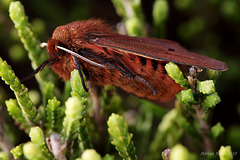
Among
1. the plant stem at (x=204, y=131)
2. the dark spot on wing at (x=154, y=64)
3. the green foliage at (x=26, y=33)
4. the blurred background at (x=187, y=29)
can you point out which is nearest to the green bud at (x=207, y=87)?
the plant stem at (x=204, y=131)

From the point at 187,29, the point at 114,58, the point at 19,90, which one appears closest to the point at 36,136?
the point at 19,90

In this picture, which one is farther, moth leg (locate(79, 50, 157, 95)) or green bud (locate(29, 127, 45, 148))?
moth leg (locate(79, 50, 157, 95))

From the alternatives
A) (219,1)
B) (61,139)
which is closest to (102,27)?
(61,139)

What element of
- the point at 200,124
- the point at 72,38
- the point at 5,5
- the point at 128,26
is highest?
the point at 5,5

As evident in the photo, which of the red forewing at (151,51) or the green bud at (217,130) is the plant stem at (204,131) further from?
the red forewing at (151,51)

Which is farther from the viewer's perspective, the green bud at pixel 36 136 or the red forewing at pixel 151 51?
the red forewing at pixel 151 51

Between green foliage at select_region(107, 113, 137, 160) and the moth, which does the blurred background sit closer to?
the moth

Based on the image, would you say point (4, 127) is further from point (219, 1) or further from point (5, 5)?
point (219, 1)

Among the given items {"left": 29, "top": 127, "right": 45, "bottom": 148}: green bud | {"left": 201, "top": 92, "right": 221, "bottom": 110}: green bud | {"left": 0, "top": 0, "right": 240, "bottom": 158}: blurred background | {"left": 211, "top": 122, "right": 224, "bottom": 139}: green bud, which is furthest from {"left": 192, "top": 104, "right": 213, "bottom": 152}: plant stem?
{"left": 29, "top": 127, "right": 45, "bottom": 148}: green bud
